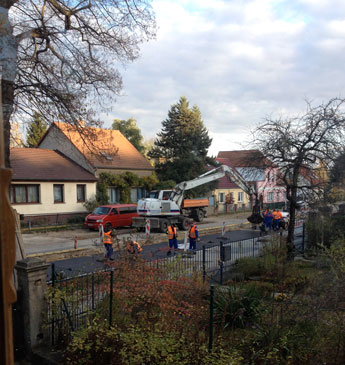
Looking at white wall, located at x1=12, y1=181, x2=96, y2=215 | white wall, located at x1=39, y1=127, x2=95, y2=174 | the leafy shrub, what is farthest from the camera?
white wall, located at x1=39, y1=127, x2=95, y2=174

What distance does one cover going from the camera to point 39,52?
34.6 feet

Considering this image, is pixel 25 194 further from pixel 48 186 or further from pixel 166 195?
pixel 166 195

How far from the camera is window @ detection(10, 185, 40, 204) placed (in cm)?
2477

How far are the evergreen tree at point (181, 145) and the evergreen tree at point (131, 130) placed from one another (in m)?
13.3

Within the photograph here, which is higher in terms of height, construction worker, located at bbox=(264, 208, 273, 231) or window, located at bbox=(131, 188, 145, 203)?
window, located at bbox=(131, 188, 145, 203)

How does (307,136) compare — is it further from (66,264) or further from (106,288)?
(66,264)

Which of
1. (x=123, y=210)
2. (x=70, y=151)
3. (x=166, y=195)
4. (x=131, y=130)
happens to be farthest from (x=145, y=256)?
(x=131, y=130)

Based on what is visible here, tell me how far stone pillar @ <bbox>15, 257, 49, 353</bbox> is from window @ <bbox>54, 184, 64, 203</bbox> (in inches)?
875

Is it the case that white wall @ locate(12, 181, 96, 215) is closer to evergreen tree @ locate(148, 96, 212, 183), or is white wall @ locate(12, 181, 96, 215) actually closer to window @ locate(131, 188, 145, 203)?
window @ locate(131, 188, 145, 203)

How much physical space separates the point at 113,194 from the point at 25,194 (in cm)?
812

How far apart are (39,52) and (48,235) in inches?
552

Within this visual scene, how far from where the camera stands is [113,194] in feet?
103

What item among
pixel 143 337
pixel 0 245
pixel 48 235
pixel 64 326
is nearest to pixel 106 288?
pixel 64 326

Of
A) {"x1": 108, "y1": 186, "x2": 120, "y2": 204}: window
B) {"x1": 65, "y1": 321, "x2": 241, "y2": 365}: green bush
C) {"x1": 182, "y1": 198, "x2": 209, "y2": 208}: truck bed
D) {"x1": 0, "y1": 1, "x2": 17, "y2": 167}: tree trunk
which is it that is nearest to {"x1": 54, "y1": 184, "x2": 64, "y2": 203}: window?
{"x1": 108, "y1": 186, "x2": 120, "y2": 204}: window
